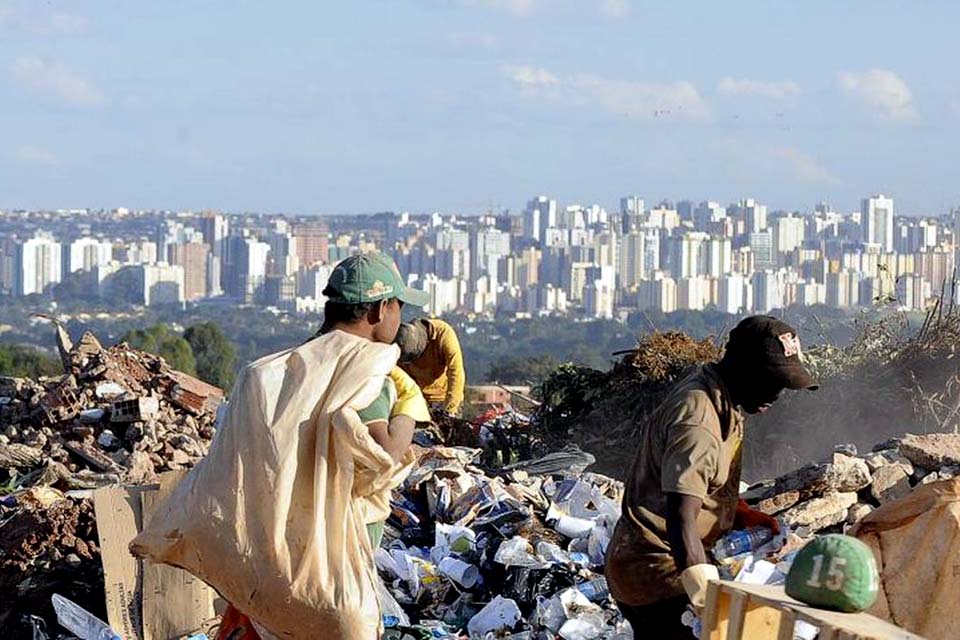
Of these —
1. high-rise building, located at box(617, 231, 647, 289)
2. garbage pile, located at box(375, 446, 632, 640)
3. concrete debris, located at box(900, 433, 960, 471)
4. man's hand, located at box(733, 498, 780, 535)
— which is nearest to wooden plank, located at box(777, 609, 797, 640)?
man's hand, located at box(733, 498, 780, 535)

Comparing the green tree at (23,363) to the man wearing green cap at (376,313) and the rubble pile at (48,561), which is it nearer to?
the rubble pile at (48,561)

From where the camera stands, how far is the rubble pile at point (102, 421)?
10258 millimetres

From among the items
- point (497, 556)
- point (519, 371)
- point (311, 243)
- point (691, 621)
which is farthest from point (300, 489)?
point (311, 243)

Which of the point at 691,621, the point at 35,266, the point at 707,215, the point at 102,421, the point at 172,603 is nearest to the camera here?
the point at 691,621

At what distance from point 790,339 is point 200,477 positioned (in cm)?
158

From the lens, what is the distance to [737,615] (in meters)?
3.41

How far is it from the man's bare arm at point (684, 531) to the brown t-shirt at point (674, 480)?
0.02 metres

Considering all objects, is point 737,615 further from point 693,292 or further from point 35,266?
point 35,266

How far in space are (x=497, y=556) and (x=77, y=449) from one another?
4.31m

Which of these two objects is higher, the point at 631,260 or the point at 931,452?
the point at 931,452

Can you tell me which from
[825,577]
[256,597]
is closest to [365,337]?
[256,597]

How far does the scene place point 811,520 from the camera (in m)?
7.59

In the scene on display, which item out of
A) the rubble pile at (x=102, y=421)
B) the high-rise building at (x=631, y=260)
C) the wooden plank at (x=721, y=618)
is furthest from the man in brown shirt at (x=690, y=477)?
the high-rise building at (x=631, y=260)

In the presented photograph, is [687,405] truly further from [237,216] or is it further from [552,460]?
[237,216]
